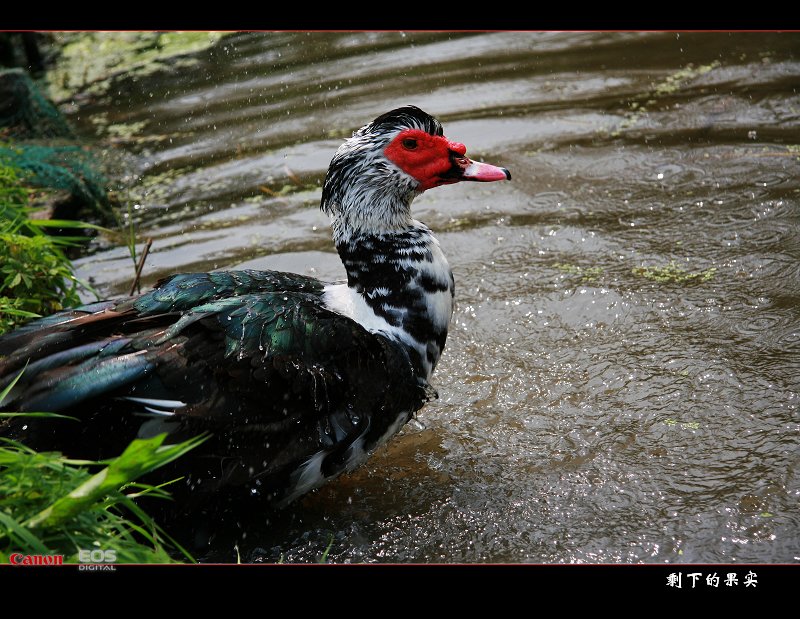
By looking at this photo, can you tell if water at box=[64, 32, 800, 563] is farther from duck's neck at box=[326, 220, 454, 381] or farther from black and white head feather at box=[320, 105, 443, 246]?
black and white head feather at box=[320, 105, 443, 246]

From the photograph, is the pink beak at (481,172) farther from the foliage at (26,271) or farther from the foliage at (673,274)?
the foliage at (26,271)

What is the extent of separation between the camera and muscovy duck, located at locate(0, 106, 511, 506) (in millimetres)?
2707

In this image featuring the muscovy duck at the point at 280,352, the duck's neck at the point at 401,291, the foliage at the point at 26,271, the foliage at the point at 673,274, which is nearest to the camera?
the muscovy duck at the point at 280,352

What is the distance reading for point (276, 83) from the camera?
6.95 m

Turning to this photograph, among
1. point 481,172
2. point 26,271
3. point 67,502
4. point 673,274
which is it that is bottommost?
point 673,274

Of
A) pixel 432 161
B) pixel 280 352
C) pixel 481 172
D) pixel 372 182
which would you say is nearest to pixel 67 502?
pixel 280 352

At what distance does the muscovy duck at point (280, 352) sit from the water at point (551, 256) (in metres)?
0.40

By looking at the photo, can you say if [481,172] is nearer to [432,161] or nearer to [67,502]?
[432,161]

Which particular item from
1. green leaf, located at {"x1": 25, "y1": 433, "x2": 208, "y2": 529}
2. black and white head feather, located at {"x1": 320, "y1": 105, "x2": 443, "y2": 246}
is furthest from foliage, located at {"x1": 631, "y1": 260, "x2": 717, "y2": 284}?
green leaf, located at {"x1": 25, "y1": 433, "x2": 208, "y2": 529}

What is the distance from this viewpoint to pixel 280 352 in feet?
9.21

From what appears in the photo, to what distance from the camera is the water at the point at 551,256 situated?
298 centimetres

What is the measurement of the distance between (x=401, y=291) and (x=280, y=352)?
20.5 inches

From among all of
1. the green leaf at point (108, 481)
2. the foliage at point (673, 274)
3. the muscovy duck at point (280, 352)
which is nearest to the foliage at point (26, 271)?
the muscovy duck at point (280, 352)

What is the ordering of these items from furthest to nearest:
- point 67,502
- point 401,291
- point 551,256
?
point 551,256, point 401,291, point 67,502
